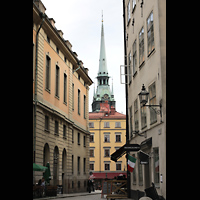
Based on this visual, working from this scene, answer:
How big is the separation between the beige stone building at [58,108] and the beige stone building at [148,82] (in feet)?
22.1

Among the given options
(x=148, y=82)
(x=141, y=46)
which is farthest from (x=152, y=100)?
(x=141, y=46)

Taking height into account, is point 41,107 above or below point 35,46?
below

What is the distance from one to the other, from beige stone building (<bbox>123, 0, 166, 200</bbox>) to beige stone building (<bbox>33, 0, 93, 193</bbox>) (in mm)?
6745

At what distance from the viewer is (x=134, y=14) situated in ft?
69.7

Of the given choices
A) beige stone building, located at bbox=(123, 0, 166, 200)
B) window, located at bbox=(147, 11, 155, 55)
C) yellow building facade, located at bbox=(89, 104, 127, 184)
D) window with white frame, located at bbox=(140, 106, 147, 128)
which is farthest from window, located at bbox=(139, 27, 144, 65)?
yellow building facade, located at bbox=(89, 104, 127, 184)

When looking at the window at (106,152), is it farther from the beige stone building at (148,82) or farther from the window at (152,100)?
the window at (152,100)

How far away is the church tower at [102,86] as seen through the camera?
13012 cm

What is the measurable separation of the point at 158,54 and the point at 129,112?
32.5ft

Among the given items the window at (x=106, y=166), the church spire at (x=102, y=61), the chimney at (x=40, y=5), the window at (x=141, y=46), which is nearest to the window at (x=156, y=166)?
the window at (x=141, y=46)

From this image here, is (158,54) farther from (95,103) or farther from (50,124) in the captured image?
(95,103)

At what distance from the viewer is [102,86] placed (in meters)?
135
